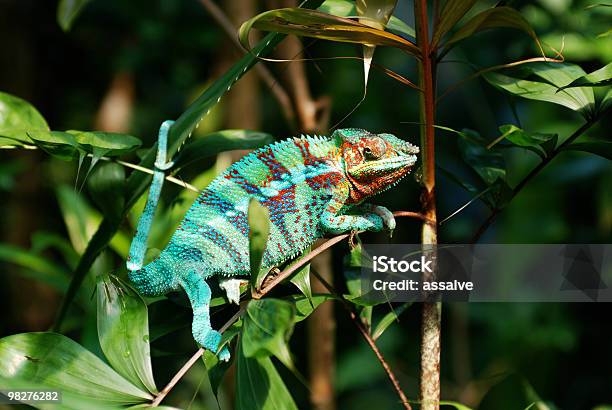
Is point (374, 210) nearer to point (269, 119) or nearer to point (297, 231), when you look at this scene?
point (297, 231)

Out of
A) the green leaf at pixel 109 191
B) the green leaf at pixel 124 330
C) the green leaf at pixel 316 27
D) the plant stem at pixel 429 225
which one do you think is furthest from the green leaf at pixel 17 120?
the plant stem at pixel 429 225

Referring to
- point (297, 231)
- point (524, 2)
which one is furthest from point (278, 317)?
point (524, 2)

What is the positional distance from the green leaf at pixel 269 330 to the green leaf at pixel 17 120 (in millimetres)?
430

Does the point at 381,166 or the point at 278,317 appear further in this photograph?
the point at 381,166

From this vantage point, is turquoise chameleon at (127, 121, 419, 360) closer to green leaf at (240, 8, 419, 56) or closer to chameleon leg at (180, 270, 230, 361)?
chameleon leg at (180, 270, 230, 361)

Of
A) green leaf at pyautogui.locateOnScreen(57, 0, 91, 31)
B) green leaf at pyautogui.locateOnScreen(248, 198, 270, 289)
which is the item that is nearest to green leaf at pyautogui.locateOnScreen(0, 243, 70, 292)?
green leaf at pyautogui.locateOnScreen(57, 0, 91, 31)

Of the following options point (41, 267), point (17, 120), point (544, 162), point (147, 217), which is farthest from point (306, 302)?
point (41, 267)

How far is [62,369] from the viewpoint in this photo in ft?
2.48

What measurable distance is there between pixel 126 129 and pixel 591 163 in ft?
5.27

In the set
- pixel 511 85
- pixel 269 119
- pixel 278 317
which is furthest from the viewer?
pixel 269 119

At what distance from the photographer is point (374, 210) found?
0.94 meters

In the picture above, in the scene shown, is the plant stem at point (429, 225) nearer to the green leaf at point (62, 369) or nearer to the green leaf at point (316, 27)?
the green leaf at point (316, 27)

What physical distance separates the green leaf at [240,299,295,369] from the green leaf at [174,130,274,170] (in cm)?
34

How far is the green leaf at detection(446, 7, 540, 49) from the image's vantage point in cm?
72
